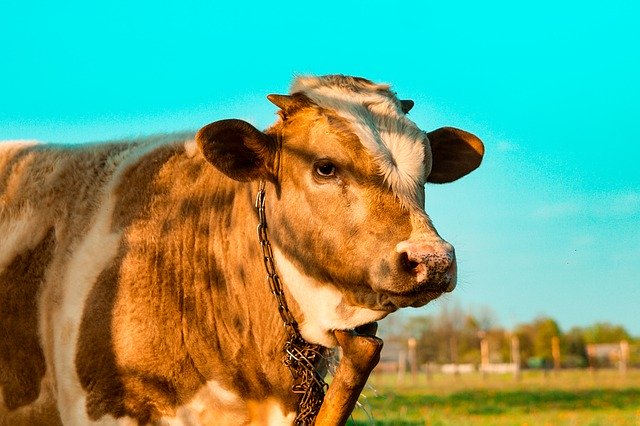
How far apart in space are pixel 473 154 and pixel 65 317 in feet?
8.85

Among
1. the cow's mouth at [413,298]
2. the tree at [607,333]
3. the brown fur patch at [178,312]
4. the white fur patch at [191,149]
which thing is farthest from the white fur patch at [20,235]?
the tree at [607,333]

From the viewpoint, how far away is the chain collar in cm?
512

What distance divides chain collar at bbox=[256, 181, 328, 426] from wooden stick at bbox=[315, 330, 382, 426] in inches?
8.6

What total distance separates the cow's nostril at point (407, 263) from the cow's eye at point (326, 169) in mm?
691

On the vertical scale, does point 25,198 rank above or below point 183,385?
above

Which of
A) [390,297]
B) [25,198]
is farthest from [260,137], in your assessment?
[25,198]

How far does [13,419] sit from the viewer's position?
18.3 ft

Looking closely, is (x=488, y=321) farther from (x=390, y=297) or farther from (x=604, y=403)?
(x=390, y=297)

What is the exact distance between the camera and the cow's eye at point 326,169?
15.9 feet

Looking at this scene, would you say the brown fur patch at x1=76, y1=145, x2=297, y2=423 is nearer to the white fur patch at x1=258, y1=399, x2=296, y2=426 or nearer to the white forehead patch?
the white fur patch at x1=258, y1=399, x2=296, y2=426

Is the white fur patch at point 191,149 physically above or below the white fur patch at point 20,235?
above

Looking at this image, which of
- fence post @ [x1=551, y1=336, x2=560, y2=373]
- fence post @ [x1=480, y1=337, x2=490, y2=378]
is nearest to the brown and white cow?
fence post @ [x1=480, y1=337, x2=490, y2=378]

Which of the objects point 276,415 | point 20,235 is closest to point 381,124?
point 276,415

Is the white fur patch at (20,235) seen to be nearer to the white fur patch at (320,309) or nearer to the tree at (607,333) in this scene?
the white fur patch at (320,309)
